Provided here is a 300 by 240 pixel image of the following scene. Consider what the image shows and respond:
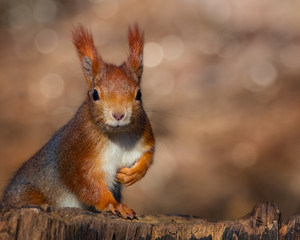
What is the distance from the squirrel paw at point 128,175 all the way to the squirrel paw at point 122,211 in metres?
0.26

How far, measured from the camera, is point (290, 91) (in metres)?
5.74

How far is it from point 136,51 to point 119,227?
1.07 meters

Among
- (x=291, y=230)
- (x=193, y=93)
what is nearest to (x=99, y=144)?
(x=291, y=230)

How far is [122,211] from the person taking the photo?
2932mm

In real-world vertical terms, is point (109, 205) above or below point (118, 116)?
below

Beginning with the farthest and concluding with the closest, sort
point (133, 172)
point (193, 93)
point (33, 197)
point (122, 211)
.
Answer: point (193, 93) → point (33, 197) → point (133, 172) → point (122, 211)

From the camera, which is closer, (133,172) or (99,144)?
(99,144)

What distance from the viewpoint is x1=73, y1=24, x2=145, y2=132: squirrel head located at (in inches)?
118

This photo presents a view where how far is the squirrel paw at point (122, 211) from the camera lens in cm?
288

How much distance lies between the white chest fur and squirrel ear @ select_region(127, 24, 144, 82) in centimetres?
→ 31

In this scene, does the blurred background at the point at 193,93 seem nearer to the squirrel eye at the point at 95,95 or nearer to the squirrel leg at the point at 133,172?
the squirrel leg at the point at 133,172

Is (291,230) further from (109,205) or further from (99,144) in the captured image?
(99,144)

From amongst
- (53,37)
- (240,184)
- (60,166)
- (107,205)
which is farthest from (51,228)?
(53,37)

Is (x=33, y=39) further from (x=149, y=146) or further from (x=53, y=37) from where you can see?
(x=149, y=146)
